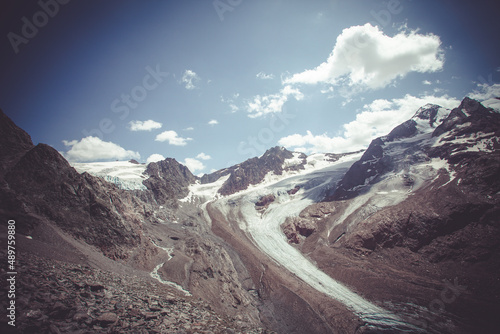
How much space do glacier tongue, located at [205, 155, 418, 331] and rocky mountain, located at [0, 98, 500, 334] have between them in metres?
0.28

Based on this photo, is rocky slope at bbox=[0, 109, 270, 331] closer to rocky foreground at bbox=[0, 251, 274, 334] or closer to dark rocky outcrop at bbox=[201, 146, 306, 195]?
rocky foreground at bbox=[0, 251, 274, 334]

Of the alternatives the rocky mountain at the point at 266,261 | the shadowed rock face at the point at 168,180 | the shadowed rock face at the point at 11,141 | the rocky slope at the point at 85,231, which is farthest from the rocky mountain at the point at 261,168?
the shadowed rock face at the point at 11,141

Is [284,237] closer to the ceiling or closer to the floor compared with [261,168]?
closer to the floor

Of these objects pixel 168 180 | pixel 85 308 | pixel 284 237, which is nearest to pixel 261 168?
pixel 168 180

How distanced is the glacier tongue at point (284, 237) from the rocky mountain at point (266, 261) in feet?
0.90

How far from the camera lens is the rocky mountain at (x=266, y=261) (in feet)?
36.2

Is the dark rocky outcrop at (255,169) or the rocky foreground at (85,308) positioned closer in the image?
the rocky foreground at (85,308)

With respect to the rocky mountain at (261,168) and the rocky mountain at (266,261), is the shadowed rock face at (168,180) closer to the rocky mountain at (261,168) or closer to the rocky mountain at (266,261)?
the rocky mountain at (261,168)

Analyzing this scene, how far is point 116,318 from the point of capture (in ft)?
29.0

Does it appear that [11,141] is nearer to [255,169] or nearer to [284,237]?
[284,237]

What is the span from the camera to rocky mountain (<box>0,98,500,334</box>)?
11039 mm

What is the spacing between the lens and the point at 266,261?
121 ft

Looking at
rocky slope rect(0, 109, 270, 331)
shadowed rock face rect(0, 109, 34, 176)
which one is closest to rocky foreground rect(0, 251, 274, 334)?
rocky slope rect(0, 109, 270, 331)

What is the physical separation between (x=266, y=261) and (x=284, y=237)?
1405cm
